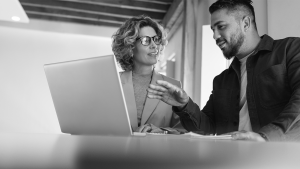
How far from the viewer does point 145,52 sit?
2.38 meters

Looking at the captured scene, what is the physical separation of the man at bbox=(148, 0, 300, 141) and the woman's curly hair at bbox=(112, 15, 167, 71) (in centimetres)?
58

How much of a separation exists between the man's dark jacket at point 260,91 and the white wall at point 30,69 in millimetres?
4916

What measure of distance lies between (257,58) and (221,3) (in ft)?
1.88

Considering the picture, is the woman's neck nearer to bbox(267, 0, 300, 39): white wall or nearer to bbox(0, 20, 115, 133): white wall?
bbox(267, 0, 300, 39): white wall

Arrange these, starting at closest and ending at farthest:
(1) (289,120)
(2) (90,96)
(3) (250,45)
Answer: (2) (90,96) → (1) (289,120) → (3) (250,45)

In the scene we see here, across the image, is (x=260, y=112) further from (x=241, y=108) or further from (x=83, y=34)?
(x=83, y=34)

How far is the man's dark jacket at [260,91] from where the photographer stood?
5.26ft

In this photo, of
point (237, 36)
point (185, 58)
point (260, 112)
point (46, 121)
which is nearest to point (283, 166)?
point (260, 112)

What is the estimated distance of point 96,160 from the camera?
0.51 ft

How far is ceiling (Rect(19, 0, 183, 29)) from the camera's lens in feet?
17.3

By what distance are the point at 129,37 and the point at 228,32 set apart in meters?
0.85

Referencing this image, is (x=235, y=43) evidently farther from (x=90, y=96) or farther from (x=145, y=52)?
(x=90, y=96)

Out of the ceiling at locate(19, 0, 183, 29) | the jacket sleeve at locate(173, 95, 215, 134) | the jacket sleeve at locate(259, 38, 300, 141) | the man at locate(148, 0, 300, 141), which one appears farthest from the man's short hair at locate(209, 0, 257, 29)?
the ceiling at locate(19, 0, 183, 29)

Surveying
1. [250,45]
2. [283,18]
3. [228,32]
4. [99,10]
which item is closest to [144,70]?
[228,32]
